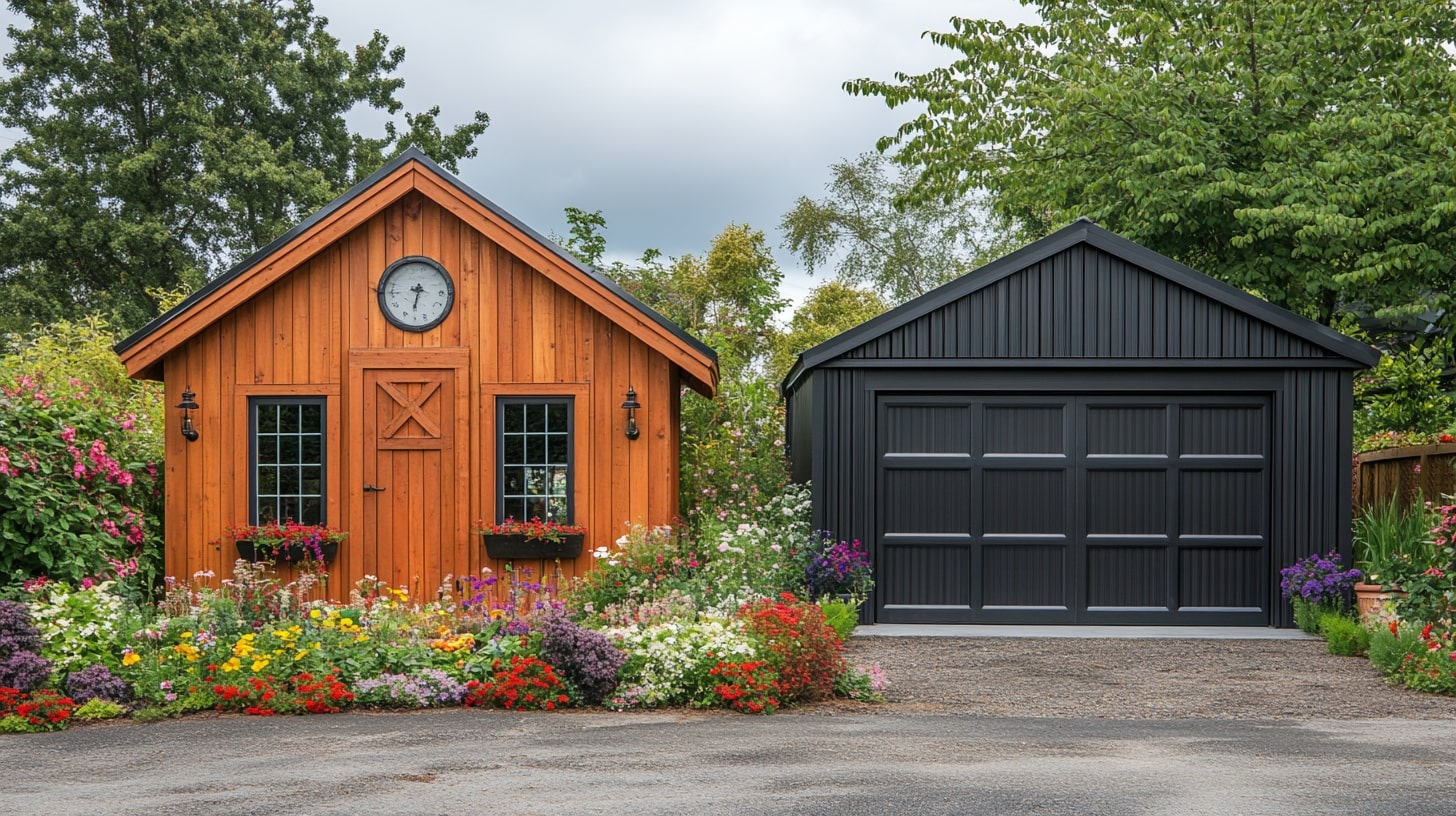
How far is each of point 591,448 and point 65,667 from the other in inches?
192

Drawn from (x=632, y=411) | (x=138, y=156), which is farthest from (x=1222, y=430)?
(x=138, y=156)

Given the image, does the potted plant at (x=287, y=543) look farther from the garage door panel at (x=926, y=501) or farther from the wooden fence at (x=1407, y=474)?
the wooden fence at (x=1407, y=474)

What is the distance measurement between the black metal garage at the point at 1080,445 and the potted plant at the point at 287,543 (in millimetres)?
4216

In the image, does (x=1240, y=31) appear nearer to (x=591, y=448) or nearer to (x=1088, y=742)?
(x=591, y=448)

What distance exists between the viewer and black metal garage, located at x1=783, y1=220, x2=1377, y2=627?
11.9 meters

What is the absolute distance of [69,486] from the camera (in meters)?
10.7

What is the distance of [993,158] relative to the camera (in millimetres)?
20203

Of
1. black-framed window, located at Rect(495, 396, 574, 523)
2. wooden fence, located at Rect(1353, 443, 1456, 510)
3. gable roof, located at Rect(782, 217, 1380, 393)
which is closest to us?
gable roof, located at Rect(782, 217, 1380, 393)

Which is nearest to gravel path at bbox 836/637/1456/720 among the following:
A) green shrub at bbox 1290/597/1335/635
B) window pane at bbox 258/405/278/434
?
green shrub at bbox 1290/597/1335/635

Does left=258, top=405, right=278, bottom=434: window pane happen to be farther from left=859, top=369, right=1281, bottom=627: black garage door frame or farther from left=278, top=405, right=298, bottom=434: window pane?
left=859, top=369, right=1281, bottom=627: black garage door frame

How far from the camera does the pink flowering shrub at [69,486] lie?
10.2 meters

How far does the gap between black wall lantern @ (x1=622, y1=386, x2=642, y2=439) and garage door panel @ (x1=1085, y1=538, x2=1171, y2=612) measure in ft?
13.4

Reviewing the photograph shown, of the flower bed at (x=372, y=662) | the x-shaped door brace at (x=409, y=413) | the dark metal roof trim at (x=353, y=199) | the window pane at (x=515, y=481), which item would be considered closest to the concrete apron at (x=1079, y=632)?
the flower bed at (x=372, y=662)

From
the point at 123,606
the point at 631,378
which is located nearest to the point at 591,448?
the point at 631,378
